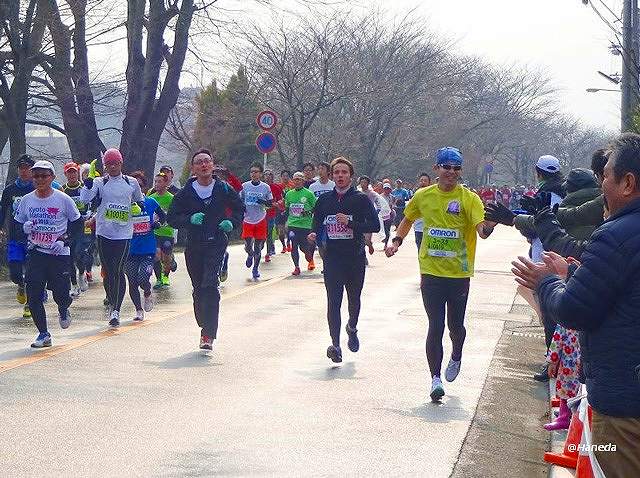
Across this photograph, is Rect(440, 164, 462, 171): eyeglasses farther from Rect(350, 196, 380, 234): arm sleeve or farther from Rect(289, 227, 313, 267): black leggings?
Rect(289, 227, 313, 267): black leggings

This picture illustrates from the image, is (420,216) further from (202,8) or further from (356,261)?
(202,8)

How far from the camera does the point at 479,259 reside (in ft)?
93.6

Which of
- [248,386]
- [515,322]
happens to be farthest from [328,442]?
[515,322]

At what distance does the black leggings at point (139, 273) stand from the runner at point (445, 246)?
5.71m

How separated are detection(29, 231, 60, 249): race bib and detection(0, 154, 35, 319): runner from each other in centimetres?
254

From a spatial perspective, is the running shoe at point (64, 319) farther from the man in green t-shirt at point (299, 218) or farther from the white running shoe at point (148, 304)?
the man in green t-shirt at point (299, 218)

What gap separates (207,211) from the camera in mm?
12000

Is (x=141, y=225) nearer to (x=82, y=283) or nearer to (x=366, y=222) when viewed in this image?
(x=82, y=283)

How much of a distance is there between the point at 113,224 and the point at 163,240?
4996 mm

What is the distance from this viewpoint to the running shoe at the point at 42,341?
11.7 m

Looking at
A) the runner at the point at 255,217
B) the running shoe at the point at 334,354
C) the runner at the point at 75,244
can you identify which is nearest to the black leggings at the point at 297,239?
the runner at the point at 255,217

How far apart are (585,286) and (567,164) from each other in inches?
4324

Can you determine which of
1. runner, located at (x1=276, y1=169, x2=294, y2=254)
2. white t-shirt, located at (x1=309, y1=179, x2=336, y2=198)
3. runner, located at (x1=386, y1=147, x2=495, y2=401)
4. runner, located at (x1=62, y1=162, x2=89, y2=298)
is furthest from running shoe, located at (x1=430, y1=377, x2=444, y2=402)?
runner, located at (x1=276, y1=169, x2=294, y2=254)

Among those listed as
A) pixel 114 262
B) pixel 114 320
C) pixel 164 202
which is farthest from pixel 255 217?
pixel 114 320
